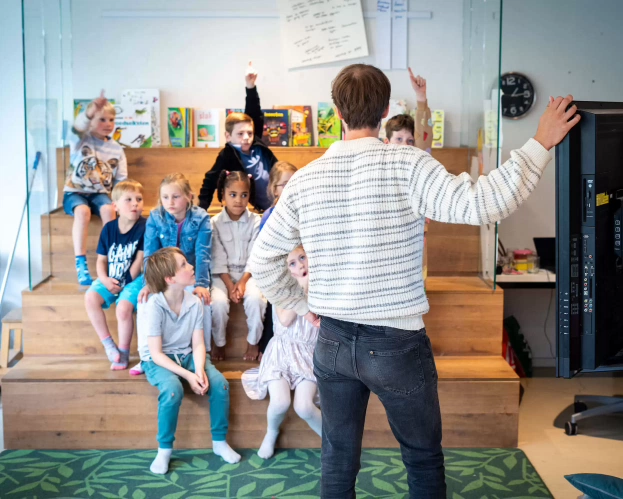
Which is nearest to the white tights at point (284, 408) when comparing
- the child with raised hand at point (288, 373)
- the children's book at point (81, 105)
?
the child with raised hand at point (288, 373)

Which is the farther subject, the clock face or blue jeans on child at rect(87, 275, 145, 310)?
the clock face

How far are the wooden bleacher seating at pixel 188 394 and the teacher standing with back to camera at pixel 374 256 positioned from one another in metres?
1.31

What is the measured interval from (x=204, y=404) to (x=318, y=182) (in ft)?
5.39

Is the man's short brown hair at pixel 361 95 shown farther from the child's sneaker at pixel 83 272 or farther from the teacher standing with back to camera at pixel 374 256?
the child's sneaker at pixel 83 272

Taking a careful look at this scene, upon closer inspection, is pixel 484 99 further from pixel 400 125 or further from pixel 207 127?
pixel 207 127

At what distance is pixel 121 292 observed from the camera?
355cm

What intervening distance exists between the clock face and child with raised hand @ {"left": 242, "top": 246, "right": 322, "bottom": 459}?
177cm

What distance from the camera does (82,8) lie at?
4516 millimetres

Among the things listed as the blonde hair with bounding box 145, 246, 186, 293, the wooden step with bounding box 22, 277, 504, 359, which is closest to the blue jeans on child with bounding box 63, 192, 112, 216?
the wooden step with bounding box 22, 277, 504, 359

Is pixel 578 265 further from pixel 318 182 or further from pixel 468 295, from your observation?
pixel 468 295

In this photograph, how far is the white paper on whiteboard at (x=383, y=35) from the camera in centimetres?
444

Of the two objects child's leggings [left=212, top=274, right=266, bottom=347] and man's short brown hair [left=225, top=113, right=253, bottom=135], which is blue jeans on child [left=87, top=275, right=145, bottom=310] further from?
man's short brown hair [left=225, top=113, right=253, bottom=135]

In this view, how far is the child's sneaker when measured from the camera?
3.78 metres

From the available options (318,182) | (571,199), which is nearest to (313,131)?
(318,182)
